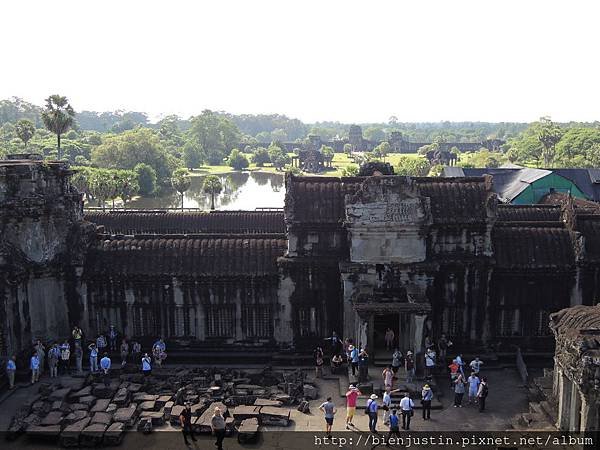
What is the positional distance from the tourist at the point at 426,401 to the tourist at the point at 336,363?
3380 mm

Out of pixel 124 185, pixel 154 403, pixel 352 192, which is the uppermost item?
pixel 352 192

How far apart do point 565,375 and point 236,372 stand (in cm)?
964

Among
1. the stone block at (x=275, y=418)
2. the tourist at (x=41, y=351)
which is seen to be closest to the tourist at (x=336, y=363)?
the stone block at (x=275, y=418)

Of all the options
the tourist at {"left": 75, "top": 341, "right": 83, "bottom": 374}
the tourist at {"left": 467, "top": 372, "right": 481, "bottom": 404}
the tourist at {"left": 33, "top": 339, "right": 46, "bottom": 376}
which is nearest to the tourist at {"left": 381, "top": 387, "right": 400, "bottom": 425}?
the tourist at {"left": 467, "top": 372, "right": 481, "bottom": 404}

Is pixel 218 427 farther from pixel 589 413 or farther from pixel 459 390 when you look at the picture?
pixel 589 413

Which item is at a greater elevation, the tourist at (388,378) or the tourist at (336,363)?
the tourist at (388,378)

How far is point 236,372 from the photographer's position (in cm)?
1884

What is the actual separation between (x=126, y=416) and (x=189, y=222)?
1506cm

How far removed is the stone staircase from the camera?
1455 cm

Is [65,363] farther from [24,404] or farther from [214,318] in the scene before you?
[214,318]

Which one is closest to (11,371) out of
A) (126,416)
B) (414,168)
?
(126,416)

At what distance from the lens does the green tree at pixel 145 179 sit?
6762cm

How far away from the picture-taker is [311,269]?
19.9m

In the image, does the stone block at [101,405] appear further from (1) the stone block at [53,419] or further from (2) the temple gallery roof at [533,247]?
(2) the temple gallery roof at [533,247]
